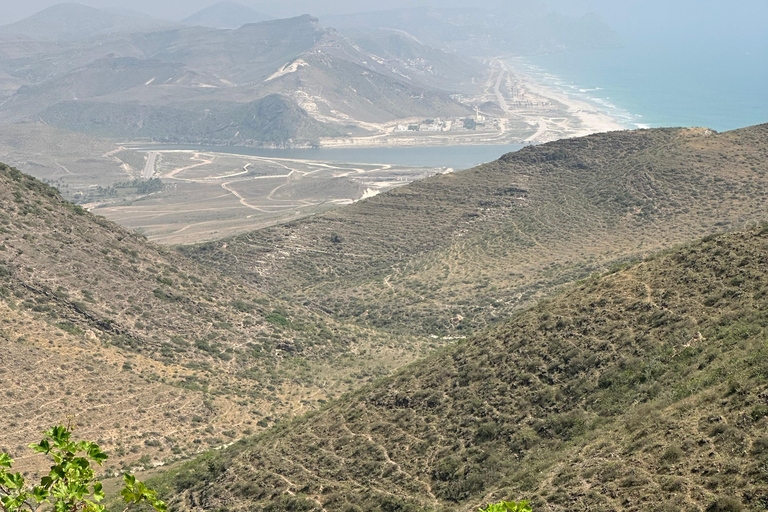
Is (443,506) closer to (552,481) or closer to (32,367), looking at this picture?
(552,481)

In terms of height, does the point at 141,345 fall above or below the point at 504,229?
below

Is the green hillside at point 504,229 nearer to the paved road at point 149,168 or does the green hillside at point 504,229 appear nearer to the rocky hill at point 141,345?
the rocky hill at point 141,345

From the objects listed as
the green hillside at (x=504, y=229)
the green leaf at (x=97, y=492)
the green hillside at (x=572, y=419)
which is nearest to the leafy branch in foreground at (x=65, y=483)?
the green leaf at (x=97, y=492)

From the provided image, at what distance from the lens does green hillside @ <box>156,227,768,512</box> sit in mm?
14062

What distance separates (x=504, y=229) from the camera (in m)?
60.7

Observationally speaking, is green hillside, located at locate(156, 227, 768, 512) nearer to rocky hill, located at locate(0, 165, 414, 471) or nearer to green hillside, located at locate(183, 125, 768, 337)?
rocky hill, located at locate(0, 165, 414, 471)

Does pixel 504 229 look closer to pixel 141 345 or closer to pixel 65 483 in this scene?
pixel 141 345

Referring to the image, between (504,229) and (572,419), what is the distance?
4170 cm

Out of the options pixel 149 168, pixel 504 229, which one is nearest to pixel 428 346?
pixel 504 229

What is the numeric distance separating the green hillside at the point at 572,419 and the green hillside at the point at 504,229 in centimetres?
2107

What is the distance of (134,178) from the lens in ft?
550

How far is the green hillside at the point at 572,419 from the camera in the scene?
46.1 feet

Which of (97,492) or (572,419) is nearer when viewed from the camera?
(97,492)

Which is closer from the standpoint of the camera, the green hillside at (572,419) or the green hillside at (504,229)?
the green hillside at (572,419)
